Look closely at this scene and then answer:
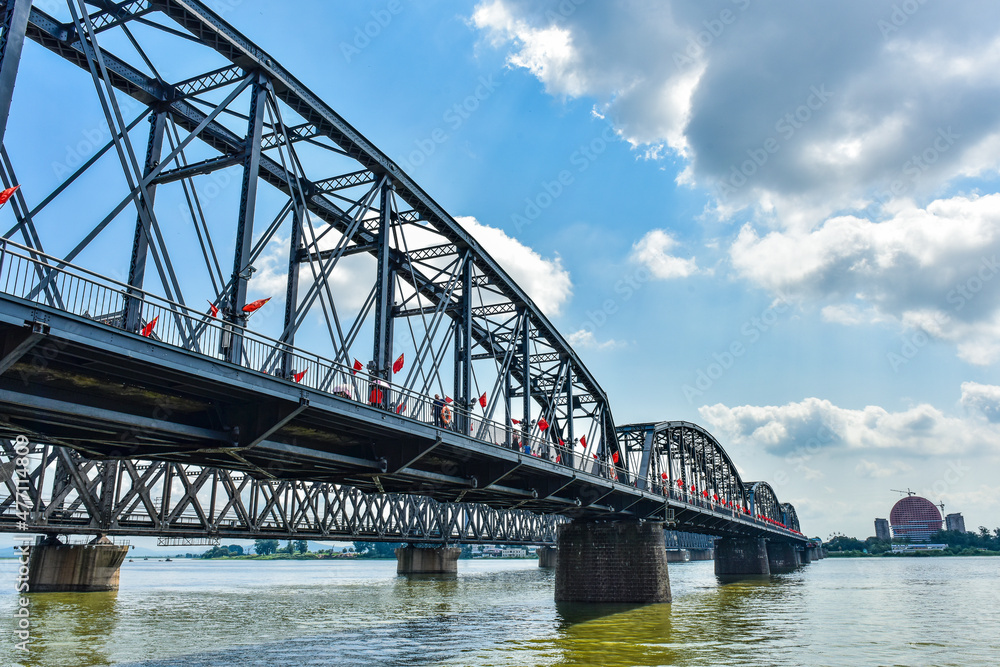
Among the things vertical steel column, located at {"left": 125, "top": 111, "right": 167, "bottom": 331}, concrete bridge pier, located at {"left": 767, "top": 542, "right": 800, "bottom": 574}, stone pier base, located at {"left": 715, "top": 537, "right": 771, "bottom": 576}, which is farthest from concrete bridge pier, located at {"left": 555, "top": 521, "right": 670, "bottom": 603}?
concrete bridge pier, located at {"left": 767, "top": 542, "right": 800, "bottom": 574}

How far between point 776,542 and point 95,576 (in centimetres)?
11743

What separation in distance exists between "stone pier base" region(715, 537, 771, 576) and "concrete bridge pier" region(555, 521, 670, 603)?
187 feet

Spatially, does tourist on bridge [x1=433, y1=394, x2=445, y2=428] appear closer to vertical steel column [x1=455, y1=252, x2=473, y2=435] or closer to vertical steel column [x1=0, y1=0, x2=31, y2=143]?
vertical steel column [x1=455, y1=252, x2=473, y2=435]

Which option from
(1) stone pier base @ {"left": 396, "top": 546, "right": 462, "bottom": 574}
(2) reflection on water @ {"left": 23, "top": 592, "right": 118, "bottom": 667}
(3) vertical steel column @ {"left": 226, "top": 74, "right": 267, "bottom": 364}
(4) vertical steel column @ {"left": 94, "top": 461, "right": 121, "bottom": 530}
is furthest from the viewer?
(1) stone pier base @ {"left": 396, "top": 546, "right": 462, "bottom": 574}

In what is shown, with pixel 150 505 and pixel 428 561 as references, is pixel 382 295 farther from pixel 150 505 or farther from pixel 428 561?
pixel 428 561

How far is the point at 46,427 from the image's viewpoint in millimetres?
17953

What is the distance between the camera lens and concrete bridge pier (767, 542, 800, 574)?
128750 mm

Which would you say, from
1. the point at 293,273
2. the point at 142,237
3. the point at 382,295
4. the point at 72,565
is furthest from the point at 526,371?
the point at 72,565

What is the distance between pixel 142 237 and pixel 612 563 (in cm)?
3835

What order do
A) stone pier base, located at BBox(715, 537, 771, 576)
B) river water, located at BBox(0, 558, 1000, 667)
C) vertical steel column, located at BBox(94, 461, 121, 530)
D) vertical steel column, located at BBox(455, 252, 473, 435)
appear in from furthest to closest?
stone pier base, located at BBox(715, 537, 771, 576)
vertical steel column, located at BBox(94, 461, 121, 530)
vertical steel column, located at BBox(455, 252, 473, 435)
river water, located at BBox(0, 558, 1000, 667)

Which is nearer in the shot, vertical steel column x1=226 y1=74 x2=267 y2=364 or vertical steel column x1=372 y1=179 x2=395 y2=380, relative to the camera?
vertical steel column x1=226 y1=74 x2=267 y2=364

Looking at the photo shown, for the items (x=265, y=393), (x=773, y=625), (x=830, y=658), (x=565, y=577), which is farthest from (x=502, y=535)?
(x=265, y=393)

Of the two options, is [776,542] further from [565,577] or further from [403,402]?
[403,402]

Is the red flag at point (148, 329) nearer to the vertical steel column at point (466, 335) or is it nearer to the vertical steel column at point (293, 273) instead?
the vertical steel column at point (293, 273)
